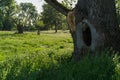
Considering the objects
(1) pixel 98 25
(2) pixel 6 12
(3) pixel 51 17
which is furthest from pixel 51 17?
(1) pixel 98 25

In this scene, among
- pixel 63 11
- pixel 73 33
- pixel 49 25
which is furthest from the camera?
pixel 49 25

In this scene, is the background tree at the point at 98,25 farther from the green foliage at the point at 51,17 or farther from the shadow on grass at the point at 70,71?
the green foliage at the point at 51,17

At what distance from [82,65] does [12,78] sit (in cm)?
193

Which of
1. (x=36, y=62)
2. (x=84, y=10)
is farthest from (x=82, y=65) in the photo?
(x=84, y=10)

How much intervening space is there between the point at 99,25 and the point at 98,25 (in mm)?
34

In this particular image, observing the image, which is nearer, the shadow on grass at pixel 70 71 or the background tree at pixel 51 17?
the shadow on grass at pixel 70 71

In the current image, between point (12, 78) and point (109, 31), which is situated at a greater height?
point (109, 31)

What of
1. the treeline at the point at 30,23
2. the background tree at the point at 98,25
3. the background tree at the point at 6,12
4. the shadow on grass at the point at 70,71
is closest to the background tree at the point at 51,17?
the treeline at the point at 30,23

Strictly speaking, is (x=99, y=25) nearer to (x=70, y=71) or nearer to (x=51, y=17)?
(x=70, y=71)

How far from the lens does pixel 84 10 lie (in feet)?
40.6

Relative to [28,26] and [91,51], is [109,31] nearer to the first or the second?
[91,51]

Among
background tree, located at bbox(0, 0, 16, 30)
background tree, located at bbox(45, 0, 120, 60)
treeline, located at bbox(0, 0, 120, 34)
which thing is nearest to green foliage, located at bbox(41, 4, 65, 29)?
treeline, located at bbox(0, 0, 120, 34)

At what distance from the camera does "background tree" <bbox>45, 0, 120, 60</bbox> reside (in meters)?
11.8

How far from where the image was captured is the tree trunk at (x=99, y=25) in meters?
11.8
